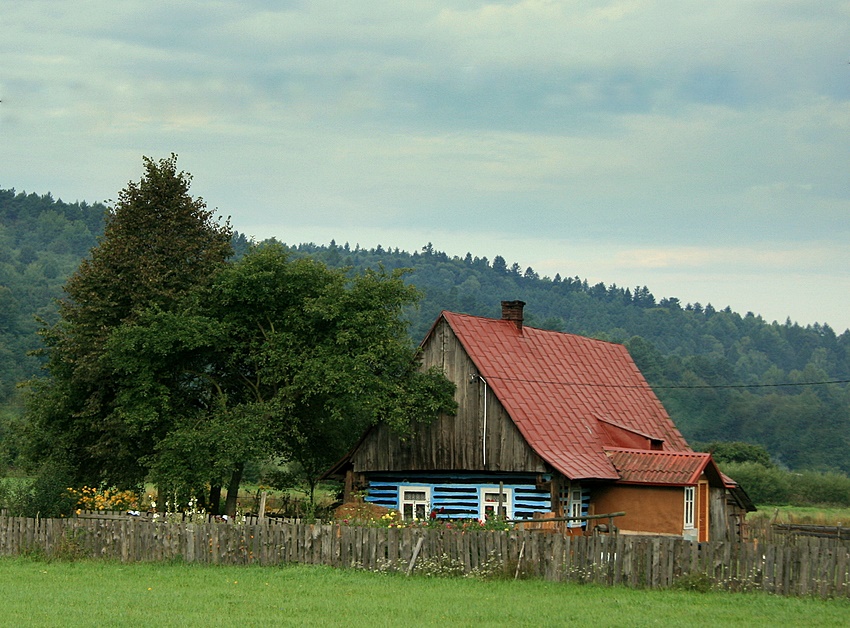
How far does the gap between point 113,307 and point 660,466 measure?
17.3 m

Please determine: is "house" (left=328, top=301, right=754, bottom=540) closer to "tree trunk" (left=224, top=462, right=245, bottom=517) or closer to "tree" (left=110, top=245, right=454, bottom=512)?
"tree" (left=110, top=245, right=454, bottom=512)

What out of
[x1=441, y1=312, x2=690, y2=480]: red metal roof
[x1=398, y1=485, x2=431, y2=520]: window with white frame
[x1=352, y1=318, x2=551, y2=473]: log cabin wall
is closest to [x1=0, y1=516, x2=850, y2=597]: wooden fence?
[x1=441, y1=312, x2=690, y2=480]: red metal roof

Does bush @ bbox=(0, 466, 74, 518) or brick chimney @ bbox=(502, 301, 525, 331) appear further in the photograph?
brick chimney @ bbox=(502, 301, 525, 331)

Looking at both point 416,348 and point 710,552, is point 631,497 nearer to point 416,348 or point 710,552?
point 416,348

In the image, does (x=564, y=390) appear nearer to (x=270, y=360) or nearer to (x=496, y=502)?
(x=496, y=502)

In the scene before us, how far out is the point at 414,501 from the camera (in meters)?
34.5

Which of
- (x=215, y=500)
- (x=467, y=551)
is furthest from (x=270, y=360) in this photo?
(x=467, y=551)

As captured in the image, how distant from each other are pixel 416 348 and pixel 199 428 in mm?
6919

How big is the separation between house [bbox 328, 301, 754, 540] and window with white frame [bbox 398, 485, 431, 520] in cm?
3

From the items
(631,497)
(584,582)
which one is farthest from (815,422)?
(584,582)

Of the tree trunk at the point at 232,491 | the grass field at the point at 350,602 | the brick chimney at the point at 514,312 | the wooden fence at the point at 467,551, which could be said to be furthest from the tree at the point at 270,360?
the grass field at the point at 350,602

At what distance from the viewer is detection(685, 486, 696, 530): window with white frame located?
104ft

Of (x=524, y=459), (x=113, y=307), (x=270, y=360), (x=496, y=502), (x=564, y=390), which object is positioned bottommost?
(x=496, y=502)

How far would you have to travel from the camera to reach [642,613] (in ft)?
63.8
